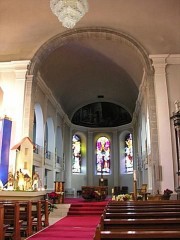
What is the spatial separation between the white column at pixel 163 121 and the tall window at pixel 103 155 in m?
12.1

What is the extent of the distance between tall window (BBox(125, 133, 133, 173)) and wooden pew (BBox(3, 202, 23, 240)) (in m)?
16.4

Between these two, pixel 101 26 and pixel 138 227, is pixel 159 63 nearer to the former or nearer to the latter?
pixel 101 26

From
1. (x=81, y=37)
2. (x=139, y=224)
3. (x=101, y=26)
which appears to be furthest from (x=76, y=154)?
(x=139, y=224)

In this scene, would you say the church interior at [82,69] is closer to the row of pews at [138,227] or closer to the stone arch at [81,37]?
the stone arch at [81,37]

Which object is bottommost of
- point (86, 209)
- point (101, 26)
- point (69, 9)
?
point (86, 209)

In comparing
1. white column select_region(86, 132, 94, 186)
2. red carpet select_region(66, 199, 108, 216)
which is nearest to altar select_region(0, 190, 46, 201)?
red carpet select_region(66, 199, 108, 216)

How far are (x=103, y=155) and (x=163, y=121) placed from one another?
41.1 ft

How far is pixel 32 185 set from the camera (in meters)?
9.58

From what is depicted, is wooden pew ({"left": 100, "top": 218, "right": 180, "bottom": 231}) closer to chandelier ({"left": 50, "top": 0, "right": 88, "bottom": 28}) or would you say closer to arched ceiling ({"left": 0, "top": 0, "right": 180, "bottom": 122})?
chandelier ({"left": 50, "top": 0, "right": 88, "bottom": 28})

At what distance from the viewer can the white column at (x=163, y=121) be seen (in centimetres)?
959

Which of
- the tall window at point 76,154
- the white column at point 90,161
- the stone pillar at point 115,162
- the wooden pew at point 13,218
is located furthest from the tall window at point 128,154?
the wooden pew at point 13,218

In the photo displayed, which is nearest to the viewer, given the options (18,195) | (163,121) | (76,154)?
(18,195)

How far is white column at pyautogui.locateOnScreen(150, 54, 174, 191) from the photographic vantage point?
31.4ft

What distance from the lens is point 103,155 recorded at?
22.2 m
